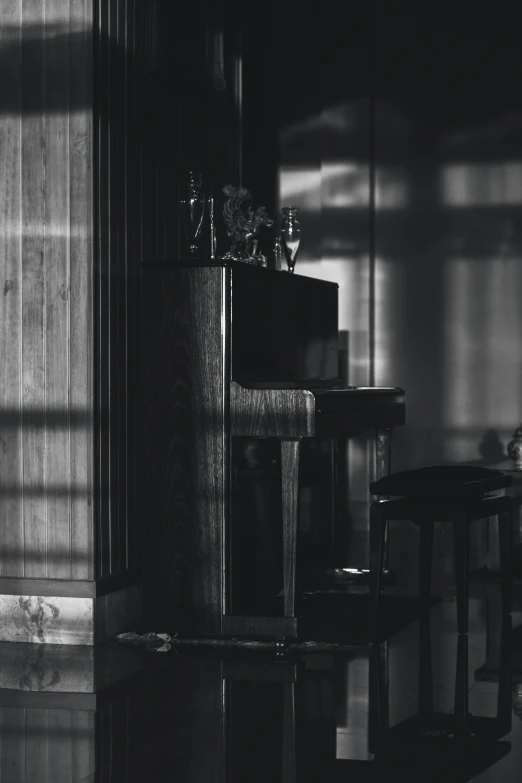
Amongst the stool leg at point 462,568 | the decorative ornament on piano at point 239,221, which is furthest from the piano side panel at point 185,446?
the stool leg at point 462,568

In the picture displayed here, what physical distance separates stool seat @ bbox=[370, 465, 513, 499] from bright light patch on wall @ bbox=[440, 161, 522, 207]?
8.08ft

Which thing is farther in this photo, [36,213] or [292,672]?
[36,213]

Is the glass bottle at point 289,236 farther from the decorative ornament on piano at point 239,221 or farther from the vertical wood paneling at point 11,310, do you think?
the vertical wood paneling at point 11,310

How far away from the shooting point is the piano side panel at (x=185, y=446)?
160 inches

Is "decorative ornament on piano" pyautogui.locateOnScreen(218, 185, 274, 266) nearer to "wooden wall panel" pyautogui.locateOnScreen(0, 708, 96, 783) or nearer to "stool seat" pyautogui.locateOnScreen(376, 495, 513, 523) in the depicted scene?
"stool seat" pyautogui.locateOnScreen(376, 495, 513, 523)

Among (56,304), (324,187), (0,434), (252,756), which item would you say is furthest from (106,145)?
(324,187)

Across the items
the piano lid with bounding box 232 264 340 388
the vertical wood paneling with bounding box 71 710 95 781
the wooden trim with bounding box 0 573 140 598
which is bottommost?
the vertical wood paneling with bounding box 71 710 95 781

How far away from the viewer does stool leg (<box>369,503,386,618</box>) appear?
161 inches

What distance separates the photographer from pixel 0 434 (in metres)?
4.12

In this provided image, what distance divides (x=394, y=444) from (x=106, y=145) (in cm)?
283

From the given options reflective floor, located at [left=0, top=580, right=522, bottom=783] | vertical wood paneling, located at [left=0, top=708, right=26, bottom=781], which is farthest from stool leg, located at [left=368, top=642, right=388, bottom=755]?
vertical wood paneling, located at [left=0, top=708, right=26, bottom=781]

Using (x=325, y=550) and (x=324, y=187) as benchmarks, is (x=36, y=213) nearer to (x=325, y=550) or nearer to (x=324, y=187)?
(x=325, y=550)

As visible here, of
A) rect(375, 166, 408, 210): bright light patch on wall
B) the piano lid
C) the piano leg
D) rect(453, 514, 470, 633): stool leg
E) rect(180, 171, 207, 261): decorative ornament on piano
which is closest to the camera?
rect(453, 514, 470, 633): stool leg

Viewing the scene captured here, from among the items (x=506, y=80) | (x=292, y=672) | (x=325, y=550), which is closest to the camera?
(x=292, y=672)
